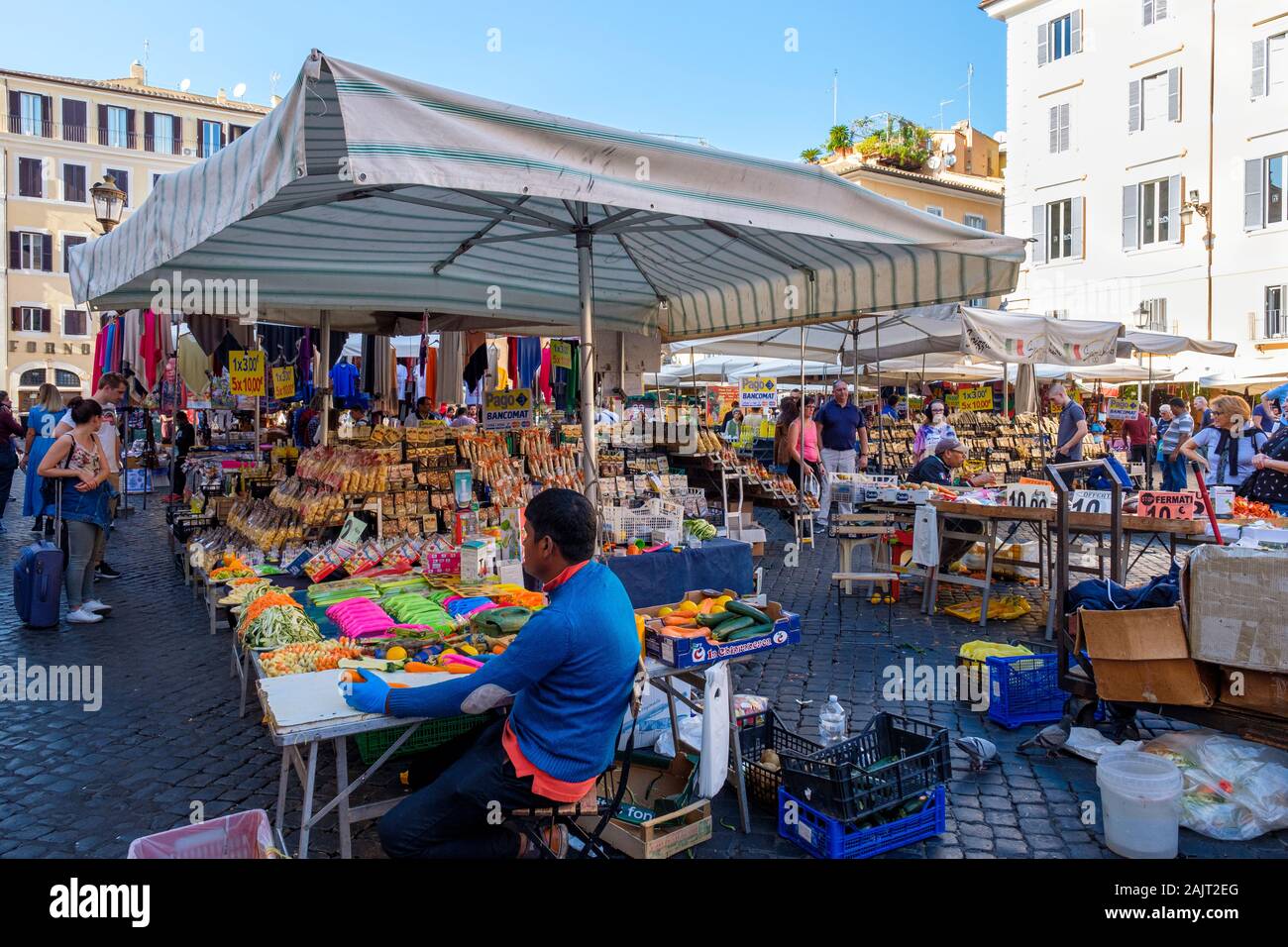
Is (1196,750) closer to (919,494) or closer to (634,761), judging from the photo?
(634,761)

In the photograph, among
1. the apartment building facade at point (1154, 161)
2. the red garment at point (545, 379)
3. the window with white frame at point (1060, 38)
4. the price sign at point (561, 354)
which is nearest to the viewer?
the price sign at point (561, 354)

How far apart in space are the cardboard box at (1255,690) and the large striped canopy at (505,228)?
7.91ft

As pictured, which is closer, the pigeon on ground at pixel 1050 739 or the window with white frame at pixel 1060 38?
the pigeon on ground at pixel 1050 739

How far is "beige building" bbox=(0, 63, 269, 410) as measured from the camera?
3591cm

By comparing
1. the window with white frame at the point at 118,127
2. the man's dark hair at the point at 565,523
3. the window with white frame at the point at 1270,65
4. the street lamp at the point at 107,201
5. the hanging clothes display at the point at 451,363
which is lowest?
the man's dark hair at the point at 565,523

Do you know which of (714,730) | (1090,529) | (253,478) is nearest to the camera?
(714,730)

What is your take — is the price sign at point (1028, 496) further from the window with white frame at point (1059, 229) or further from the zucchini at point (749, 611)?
the window with white frame at point (1059, 229)

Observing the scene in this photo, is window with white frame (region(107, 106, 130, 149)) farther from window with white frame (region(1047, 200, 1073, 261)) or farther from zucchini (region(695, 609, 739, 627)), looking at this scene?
zucchini (region(695, 609, 739, 627))

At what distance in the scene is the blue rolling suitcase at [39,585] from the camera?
700cm

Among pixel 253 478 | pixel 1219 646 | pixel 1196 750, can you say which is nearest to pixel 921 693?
pixel 1196 750

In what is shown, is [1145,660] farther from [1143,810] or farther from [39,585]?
[39,585]

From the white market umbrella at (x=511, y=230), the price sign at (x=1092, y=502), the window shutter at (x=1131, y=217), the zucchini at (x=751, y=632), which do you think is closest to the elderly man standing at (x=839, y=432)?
the white market umbrella at (x=511, y=230)

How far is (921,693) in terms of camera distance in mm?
5535
